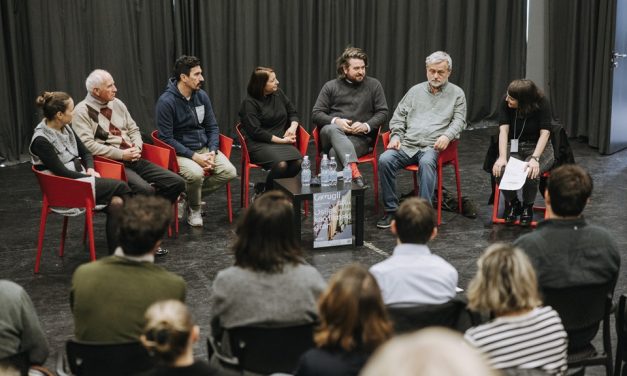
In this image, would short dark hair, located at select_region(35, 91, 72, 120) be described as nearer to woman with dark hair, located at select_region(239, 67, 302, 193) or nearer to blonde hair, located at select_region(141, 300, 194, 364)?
woman with dark hair, located at select_region(239, 67, 302, 193)

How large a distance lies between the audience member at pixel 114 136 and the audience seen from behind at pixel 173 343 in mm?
3056

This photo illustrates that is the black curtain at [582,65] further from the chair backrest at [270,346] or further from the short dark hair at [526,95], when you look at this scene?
the chair backrest at [270,346]

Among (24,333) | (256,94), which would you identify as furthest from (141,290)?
(256,94)

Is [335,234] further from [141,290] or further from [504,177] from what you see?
[141,290]

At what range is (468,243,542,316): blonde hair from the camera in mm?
2742

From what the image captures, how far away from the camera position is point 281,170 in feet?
20.2

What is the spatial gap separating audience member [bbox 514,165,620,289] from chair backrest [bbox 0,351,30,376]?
1.82 metres

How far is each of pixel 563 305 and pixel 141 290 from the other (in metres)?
1.52

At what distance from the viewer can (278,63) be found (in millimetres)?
8617

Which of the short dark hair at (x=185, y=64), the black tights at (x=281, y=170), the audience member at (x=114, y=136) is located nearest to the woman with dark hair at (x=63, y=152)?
the audience member at (x=114, y=136)

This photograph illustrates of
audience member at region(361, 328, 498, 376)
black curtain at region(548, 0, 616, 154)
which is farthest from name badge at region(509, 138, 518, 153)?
audience member at region(361, 328, 498, 376)

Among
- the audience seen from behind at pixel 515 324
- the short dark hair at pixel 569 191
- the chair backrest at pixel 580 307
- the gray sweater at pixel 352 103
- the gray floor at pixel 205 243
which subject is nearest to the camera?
the audience seen from behind at pixel 515 324

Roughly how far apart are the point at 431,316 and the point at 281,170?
3.27m

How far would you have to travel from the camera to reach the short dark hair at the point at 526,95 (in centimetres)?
579
